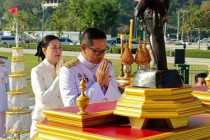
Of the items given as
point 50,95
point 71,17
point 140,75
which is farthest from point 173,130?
point 71,17

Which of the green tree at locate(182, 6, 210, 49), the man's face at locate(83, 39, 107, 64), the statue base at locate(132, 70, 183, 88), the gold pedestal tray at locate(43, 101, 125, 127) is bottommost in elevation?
the gold pedestal tray at locate(43, 101, 125, 127)

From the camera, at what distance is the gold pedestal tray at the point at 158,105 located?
6.12ft

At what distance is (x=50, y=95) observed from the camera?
12.9 feet

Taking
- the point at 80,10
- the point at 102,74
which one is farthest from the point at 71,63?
the point at 80,10

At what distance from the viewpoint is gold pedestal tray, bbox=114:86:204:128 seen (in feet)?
6.12

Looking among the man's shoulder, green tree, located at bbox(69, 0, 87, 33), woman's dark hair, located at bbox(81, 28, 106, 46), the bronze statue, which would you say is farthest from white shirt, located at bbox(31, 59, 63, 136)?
green tree, located at bbox(69, 0, 87, 33)

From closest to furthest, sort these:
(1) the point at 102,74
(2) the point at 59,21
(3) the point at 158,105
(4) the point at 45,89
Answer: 1. (3) the point at 158,105
2. (1) the point at 102,74
3. (4) the point at 45,89
4. (2) the point at 59,21

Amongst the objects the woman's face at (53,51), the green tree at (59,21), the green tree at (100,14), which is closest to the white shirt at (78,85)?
the woman's face at (53,51)

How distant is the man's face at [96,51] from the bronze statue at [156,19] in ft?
2.75

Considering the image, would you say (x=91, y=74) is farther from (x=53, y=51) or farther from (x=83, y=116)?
(x=53, y=51)

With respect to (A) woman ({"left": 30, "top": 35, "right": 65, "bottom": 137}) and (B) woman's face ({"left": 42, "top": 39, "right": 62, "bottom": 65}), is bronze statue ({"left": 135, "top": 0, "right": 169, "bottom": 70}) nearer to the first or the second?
(A) woman ({"left": 30, "top": 35, "right": 65, "bottom": 137})

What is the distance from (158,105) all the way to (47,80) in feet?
7.64

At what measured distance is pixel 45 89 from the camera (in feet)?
13.3

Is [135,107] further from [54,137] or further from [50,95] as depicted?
[50,95]
